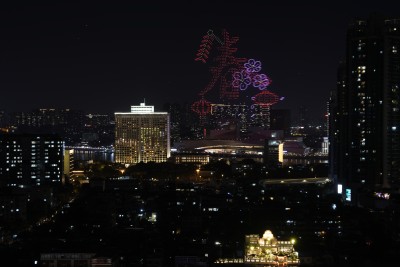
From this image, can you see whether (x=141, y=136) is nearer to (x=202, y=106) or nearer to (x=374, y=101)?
(x=202, y=106)

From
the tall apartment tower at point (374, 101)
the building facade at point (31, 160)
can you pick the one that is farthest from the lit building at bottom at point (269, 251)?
the building facade at point (31, 160)

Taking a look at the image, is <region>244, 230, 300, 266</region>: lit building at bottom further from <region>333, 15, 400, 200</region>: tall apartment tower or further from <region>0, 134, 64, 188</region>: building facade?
<region>0, 134, 64, 188</region>: building facade

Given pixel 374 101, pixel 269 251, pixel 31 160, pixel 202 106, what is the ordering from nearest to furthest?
1. pixel 269 251
2. pixel 374 101
3. pixel 31 160
4. pixel 202 106

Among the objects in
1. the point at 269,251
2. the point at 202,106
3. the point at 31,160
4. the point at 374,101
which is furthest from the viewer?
the point at 202,106

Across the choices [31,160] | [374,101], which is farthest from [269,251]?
[31,160]

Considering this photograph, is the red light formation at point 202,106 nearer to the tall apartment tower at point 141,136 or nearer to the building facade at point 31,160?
the tall apartment tower at point 141,136

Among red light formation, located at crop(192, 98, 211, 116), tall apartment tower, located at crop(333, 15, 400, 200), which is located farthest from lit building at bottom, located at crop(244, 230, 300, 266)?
red light formation, located at crop(192, 98, 211, 116)
